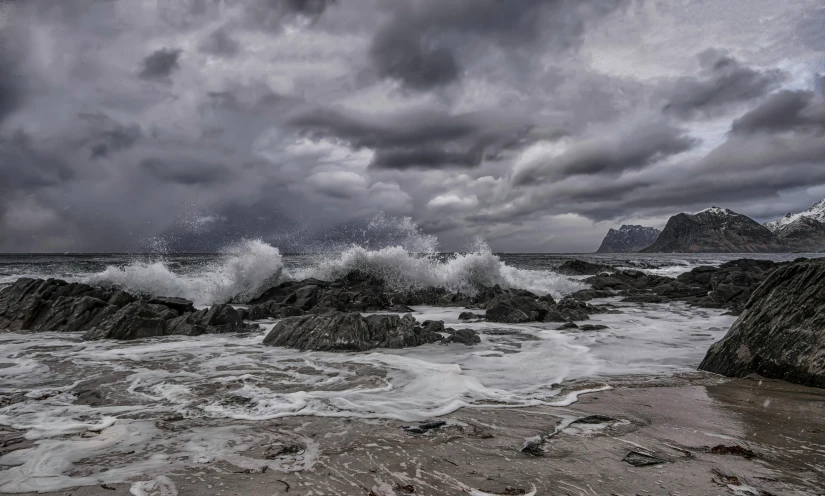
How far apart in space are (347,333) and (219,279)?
10.7 meters

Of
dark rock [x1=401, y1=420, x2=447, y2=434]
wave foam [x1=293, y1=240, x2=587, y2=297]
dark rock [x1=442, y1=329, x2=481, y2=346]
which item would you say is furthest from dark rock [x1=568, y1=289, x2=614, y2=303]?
dark rock [x1=401, y1=420, x2=447, y2=434]

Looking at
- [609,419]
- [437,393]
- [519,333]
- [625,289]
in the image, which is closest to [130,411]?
[437,393]

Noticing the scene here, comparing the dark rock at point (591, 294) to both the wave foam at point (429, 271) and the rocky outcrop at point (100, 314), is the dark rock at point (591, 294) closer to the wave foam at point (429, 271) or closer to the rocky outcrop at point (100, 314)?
the wave foam at point (429, 271)

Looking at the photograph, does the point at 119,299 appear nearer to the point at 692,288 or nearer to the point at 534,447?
the point at 534,447

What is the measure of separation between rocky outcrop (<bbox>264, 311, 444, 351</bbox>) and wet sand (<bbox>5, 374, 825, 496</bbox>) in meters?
3.80

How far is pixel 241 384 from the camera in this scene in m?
5.48

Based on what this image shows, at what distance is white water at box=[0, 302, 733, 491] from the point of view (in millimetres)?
3281

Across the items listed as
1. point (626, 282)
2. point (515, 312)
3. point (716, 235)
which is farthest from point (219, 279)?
point (716, 235)

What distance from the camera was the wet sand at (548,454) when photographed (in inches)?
106

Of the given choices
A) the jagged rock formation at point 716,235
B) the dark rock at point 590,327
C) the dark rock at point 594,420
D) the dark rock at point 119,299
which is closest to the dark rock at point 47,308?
the dark rock at point 119,299

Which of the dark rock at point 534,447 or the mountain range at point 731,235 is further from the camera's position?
the mountain range at point 731,235

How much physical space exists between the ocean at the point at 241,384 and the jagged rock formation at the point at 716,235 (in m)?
182

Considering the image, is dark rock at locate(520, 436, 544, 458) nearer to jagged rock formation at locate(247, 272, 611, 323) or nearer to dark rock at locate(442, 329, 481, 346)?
dark rock at locate(442, 329, 481, 346)

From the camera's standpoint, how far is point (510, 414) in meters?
4.27
